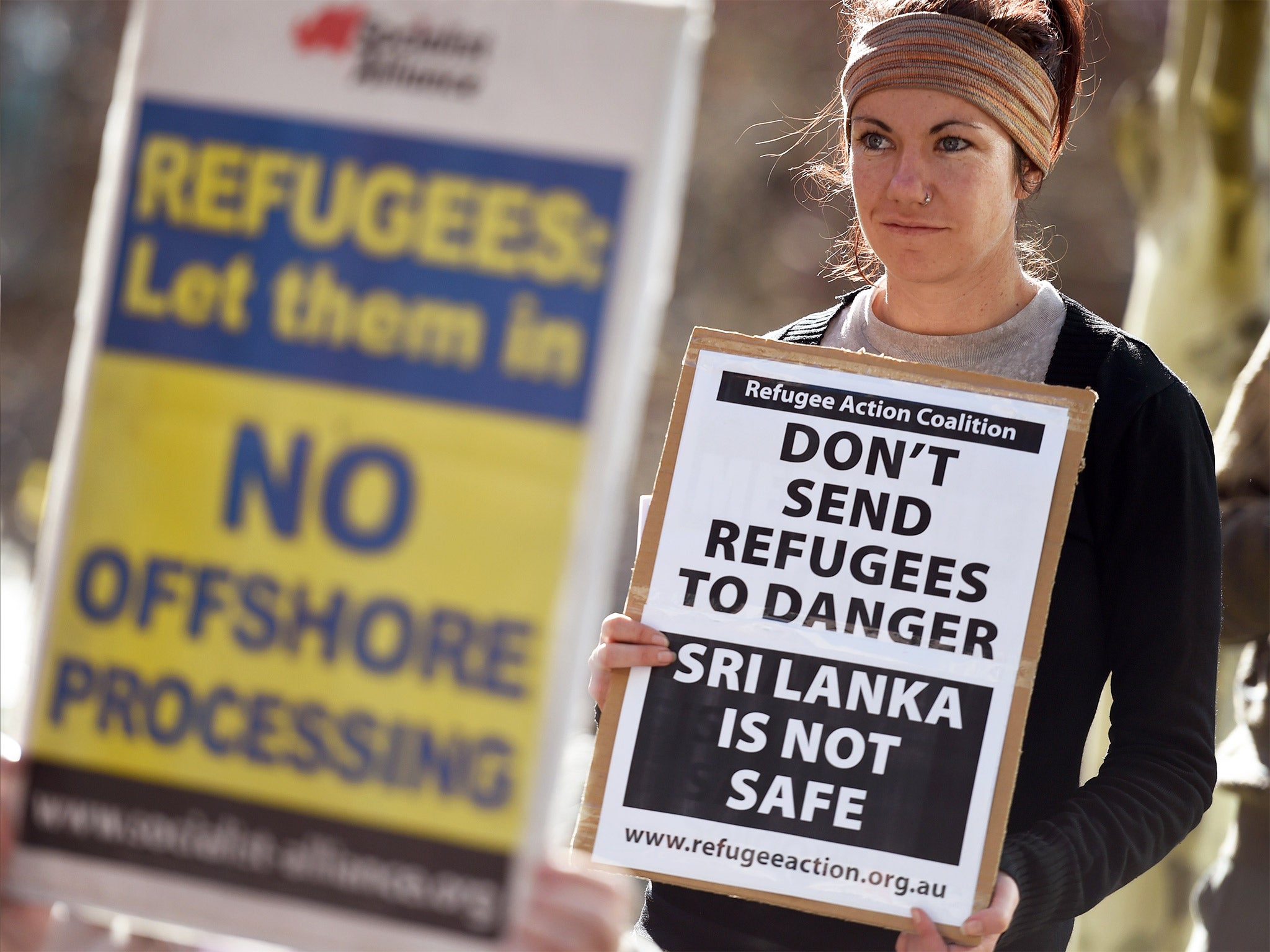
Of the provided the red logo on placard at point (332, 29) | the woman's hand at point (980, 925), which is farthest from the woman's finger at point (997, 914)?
the red logo on placard at point (332, 29)

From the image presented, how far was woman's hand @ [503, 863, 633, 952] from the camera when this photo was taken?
125 centimetres

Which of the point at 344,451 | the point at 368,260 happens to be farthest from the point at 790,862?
the point at 368,260

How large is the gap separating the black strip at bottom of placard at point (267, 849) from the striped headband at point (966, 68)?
3.71ft

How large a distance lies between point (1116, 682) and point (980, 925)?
36 centimetres

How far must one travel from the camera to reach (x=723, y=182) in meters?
13.8

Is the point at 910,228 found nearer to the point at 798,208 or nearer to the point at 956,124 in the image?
the point at 956,124

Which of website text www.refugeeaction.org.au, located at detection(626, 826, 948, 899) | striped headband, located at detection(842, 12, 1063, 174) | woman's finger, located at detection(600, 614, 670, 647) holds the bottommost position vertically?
website text www.refugeeaction.org.au, located at detection(626, 826, 948, 899)

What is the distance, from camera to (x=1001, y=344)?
1.86 meters

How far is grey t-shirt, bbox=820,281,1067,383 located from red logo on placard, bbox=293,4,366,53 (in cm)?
84

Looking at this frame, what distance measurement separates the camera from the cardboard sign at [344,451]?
1.24 metres

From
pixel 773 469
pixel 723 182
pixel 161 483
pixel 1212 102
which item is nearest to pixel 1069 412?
pixel 773 469

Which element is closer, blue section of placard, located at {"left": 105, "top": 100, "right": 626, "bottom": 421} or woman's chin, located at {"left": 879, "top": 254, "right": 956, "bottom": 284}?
blue section of placard, located at {"left": 105, "top": 100, "right": 626, "bottom": 421}

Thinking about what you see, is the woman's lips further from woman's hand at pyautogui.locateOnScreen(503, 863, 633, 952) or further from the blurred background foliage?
woman's hand at pyautogui.locateOnScreen(503, 863, 633, 952)

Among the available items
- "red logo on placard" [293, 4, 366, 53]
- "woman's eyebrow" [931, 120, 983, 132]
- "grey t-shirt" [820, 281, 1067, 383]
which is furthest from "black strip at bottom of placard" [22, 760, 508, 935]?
"woman's eyebrow" [931, 120, 983, 132]
